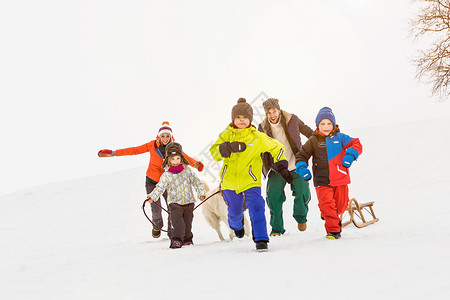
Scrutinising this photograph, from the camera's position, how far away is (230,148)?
496 cm

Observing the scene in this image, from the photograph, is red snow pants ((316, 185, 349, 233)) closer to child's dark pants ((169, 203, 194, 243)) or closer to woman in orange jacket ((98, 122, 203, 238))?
child's dark pants ((169, 203, 194, 243))

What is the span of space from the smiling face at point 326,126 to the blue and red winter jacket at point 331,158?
0.16 ft

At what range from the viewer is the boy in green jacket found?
4965mm

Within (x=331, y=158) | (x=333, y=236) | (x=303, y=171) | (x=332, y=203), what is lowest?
(x=333, y=236)

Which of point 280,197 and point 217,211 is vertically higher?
point 280,197

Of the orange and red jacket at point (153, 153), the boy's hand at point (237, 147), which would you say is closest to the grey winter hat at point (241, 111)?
the boy's hand at point (237, 147)

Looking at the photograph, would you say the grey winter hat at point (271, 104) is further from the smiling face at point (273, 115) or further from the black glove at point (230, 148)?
the black glove at point (230, 148)

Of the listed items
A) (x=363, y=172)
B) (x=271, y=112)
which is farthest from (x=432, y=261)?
(x=363, y=172)

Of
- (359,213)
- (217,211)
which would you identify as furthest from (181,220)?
(359,213)

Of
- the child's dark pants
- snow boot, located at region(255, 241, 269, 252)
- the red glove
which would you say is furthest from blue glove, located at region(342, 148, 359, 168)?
the red glove

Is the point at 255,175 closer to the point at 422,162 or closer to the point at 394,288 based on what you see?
the point at 394,288

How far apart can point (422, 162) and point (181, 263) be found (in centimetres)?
1281

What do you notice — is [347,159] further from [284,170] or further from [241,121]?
[241,121]

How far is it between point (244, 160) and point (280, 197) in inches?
65.6
